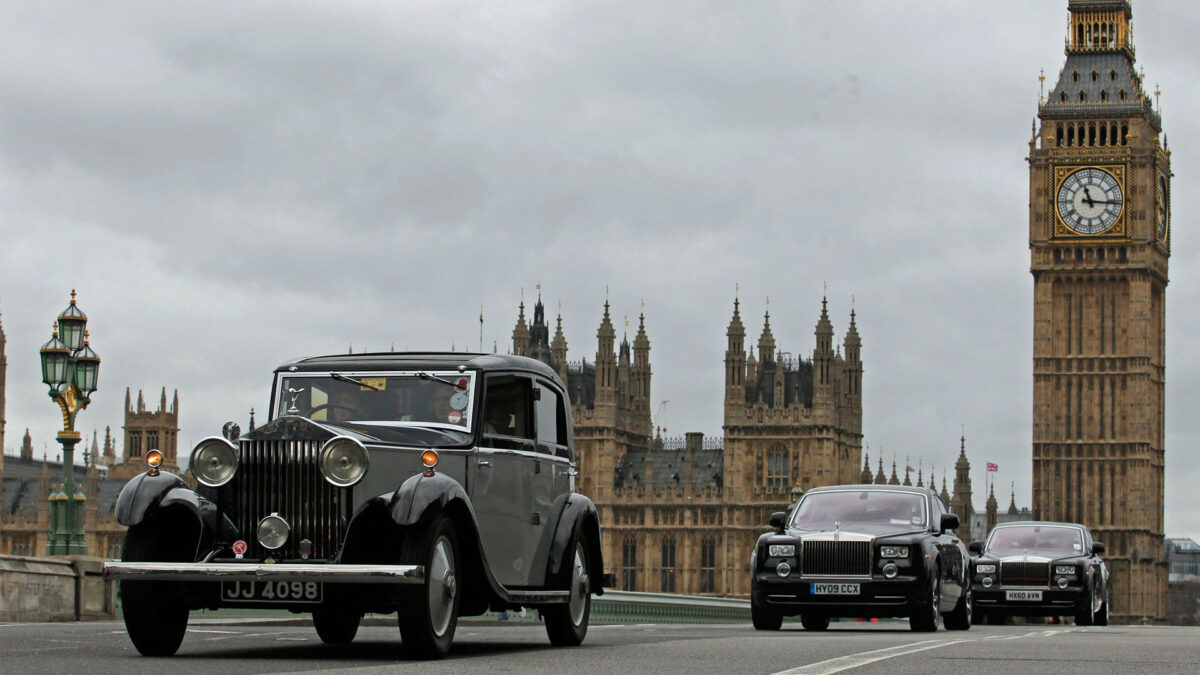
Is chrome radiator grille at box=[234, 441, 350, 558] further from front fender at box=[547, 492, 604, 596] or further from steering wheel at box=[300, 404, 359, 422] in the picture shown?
front fender at box=[547, 492, 604, 596]

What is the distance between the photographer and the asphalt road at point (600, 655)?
33.0 feet

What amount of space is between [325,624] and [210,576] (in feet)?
8.34

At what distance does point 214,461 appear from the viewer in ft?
35.7

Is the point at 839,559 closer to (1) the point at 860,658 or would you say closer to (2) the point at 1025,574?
(2) the point at 1025,574

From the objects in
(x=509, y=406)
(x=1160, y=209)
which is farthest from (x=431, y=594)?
(x=1160, y=209)

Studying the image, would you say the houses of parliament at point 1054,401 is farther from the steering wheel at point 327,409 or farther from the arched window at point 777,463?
the steering wheel at point 327,409

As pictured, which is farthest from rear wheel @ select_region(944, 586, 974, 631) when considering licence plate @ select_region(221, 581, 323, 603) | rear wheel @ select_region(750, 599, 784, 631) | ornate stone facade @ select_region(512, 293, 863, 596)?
ornate stone facade @ select_region(512, 293, 863, 596)

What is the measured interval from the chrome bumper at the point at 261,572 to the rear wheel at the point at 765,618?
8500 millimetres

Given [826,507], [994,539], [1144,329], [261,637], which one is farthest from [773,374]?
[261,637]

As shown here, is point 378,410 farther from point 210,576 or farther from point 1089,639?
point 1089,639

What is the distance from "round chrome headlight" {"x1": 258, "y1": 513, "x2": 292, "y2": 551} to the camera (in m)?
10.7

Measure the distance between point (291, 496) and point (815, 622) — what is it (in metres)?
10.7

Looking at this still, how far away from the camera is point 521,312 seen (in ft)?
303

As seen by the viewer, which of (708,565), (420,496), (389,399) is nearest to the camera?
(420,496)
